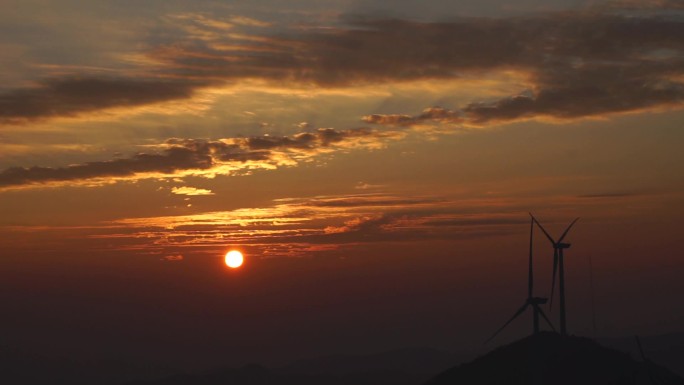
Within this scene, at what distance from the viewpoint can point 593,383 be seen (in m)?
111

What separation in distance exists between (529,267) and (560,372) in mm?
15382

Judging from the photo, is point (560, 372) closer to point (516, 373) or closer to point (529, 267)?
point (516, 373)

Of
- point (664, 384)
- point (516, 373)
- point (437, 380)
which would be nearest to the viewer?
point (664, 384)

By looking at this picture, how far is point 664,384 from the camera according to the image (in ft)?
335

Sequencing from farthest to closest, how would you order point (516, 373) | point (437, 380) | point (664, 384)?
point (437, 380) < point (516, 373) < point (664, 384)

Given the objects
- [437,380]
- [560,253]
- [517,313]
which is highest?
[560,253]

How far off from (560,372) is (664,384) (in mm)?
16020

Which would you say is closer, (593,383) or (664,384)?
(664,384)

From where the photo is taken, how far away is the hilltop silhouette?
112812 millimetres

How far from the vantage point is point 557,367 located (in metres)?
117

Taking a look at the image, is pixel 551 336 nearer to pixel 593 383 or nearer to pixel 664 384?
pixel 593 383

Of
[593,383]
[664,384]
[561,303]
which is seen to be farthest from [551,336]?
[664,384]

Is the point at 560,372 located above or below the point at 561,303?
below

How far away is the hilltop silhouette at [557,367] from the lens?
112812 mm
